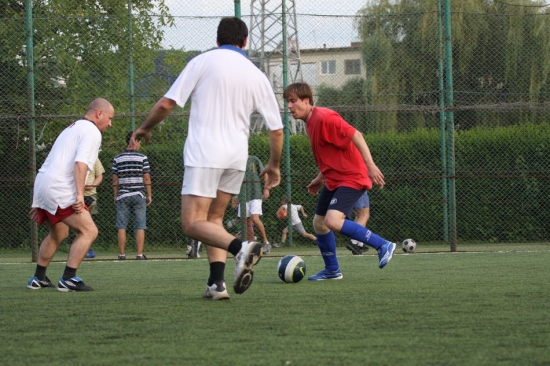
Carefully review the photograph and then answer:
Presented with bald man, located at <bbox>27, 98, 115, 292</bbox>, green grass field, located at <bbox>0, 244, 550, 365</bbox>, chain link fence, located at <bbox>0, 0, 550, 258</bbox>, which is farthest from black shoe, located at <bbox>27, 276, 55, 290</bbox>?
chain link fence, located at <bbox>0, 0, 550, 258</bbox>

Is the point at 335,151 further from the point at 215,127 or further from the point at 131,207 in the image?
the point at 131,207

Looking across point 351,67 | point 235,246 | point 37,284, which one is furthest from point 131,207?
point 235,246

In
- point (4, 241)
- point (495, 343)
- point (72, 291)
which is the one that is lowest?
point (4, 241)

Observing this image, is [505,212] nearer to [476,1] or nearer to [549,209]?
[549,209]

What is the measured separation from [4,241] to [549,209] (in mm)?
9156

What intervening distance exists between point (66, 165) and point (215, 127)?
6.27 ft

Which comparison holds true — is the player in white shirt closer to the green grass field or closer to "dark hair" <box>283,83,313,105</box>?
the green grass field

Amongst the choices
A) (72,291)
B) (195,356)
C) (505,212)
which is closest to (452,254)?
(505,212)

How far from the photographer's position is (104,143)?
53.1 feet

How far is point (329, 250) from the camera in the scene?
7.78 meters

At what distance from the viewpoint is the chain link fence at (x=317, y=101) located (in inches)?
553

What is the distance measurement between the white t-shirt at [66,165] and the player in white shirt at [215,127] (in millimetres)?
1381

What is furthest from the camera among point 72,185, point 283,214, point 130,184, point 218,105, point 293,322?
point 283,214

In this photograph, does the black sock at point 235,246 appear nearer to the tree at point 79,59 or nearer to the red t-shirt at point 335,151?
the red t-shirt at point 335,151
